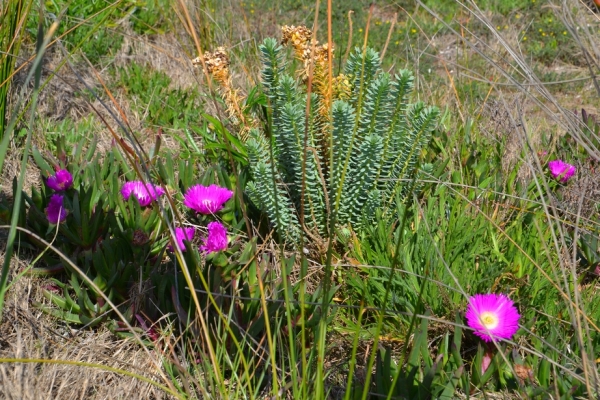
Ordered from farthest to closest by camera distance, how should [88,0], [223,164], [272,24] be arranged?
[272,24] < [88,0] < [223,164]

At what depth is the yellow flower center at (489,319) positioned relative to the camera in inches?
67.8

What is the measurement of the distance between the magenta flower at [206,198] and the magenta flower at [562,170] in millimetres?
1261

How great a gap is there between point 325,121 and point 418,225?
48 cm

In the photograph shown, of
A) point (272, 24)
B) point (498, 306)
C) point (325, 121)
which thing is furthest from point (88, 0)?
point (498, 306)

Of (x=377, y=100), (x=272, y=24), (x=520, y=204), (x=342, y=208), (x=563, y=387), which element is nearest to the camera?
(x=563, y=387)

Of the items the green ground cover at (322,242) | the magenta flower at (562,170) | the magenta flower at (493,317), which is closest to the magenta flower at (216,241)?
the green ground cover at (322,242)

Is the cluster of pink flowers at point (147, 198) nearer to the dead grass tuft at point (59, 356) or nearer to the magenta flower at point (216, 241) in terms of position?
the magenta flower at point (216, 241)

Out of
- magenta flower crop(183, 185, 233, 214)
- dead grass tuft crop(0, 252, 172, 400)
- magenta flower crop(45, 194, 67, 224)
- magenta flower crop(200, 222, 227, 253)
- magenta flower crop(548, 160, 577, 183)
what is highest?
magenta flower crop(548, 160, 577, 183)

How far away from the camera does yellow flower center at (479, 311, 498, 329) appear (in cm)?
172

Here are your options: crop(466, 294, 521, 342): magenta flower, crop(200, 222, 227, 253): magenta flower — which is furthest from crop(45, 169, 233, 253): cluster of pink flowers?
crop(466, 294, 521, 342): magenta flower

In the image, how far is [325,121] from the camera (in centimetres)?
231

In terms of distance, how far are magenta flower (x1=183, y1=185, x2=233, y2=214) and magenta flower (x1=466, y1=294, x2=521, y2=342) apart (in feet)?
2.88

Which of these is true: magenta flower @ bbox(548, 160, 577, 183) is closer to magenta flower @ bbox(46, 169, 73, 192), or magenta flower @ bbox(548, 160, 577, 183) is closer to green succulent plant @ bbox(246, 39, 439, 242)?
green succulent plant @ bbox(246, 39, 439, 242)

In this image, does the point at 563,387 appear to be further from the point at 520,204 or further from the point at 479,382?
the point at 520,204
